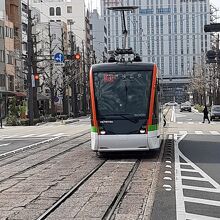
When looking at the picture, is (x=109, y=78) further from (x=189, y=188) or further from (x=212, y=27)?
(x=212, y=27)

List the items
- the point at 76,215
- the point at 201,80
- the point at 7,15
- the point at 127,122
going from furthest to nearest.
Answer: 1. the point at 201,80
2. the point at 7,15
3. the point at 127,122
4. the point at 76,215

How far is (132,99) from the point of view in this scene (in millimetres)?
18328

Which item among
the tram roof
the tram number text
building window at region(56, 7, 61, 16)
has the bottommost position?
the tram number text

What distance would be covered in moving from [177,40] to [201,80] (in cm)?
2361

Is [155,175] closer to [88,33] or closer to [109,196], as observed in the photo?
[109,196]

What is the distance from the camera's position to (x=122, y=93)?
18.4m

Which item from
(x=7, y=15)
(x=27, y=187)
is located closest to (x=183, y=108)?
(x=7, y=15)

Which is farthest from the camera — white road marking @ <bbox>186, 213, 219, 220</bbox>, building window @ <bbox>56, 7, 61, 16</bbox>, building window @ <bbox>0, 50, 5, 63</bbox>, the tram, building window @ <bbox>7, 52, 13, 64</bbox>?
building window @ <bbox>56, 7, 61, 16</bbox>

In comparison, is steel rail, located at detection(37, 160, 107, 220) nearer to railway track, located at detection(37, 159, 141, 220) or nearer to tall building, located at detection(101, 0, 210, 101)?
Result: railway track, located at detection(37, 159, 141, 220)

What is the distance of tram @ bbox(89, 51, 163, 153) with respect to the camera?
17812 mm

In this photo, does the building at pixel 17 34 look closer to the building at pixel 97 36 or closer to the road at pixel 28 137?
the road at pixel 28 137

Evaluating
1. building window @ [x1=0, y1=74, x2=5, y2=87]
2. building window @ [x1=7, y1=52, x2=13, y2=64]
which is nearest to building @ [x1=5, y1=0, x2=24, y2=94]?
building window @ [x1=7, y1=52, x2=13, y2=64]

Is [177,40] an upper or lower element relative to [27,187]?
upper

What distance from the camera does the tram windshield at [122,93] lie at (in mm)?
18141
